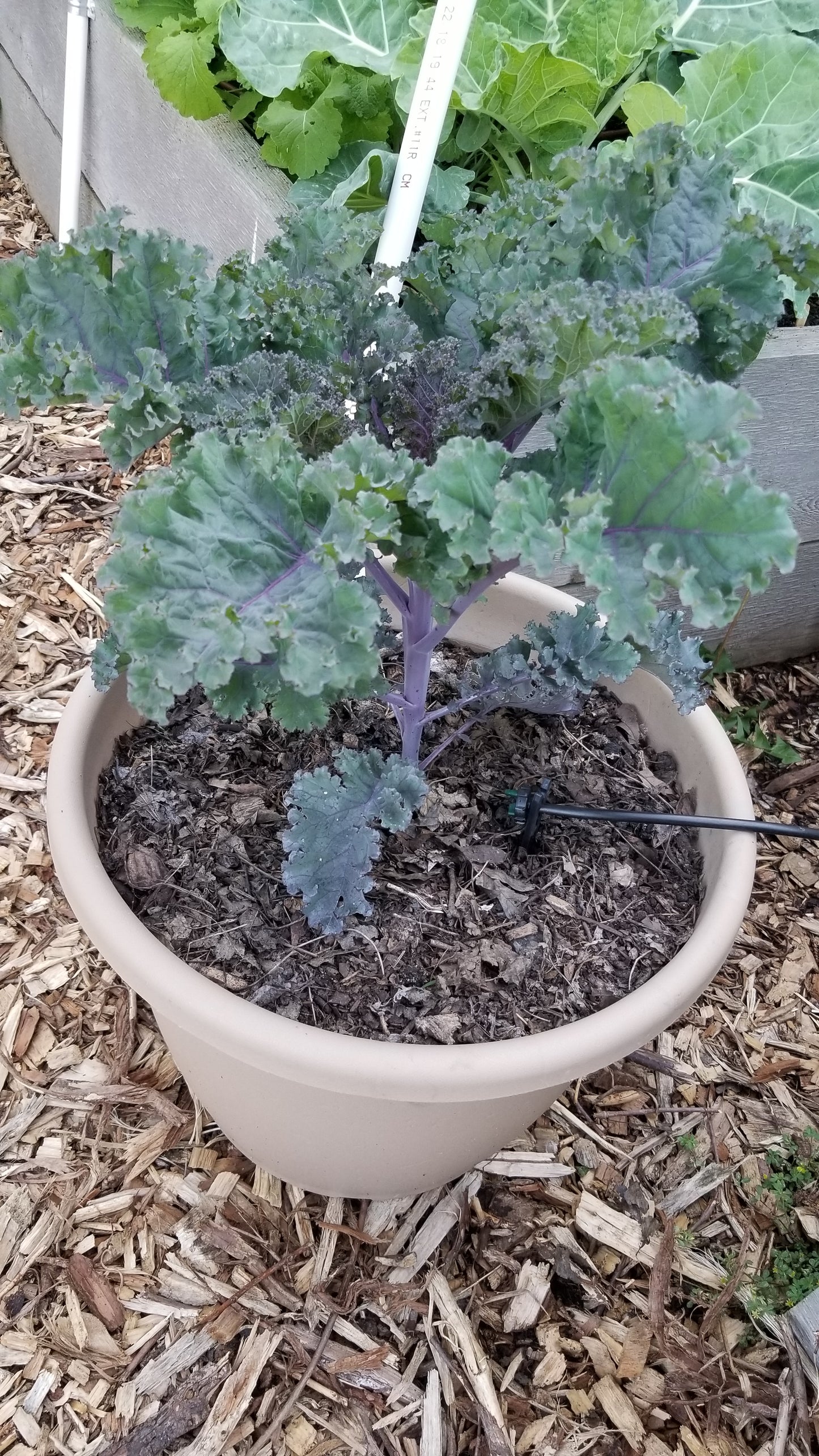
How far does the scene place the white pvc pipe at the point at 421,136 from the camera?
1550 millimetres

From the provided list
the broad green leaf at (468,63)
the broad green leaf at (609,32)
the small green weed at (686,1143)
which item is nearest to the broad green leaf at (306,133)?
the broad green leaf at (468,63)

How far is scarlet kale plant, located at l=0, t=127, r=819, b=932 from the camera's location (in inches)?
34.9

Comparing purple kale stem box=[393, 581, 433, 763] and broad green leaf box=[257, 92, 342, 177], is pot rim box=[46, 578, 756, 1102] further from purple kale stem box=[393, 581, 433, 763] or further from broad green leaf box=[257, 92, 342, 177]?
broad green leaf box=[257, 92, 342, 177]

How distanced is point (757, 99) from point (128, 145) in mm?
1643

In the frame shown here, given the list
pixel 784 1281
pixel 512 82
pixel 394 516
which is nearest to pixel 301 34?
pixel 512 82

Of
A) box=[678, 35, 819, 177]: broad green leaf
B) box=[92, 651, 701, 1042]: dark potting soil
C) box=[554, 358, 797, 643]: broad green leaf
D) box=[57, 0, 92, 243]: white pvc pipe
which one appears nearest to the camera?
box=[554, 358, 797, 643]: broad green leaf

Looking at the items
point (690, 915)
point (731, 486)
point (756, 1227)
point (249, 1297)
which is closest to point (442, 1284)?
point (249, 1297)

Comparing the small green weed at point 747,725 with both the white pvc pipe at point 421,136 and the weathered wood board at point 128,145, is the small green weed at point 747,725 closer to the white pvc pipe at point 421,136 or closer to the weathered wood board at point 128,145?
the white pvc pipe at point 421,136

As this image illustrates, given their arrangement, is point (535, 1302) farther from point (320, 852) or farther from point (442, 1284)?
point (320, 852)

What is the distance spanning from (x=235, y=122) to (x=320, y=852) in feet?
6.32

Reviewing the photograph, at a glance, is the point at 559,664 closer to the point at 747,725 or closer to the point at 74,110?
the point at 747,725

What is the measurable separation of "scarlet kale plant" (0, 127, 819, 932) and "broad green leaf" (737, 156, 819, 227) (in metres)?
1.12

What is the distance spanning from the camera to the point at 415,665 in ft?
4.33

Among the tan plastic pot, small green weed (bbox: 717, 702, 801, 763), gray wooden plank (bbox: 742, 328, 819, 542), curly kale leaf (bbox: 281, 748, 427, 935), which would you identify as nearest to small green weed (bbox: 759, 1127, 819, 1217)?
the tan plastic pot
